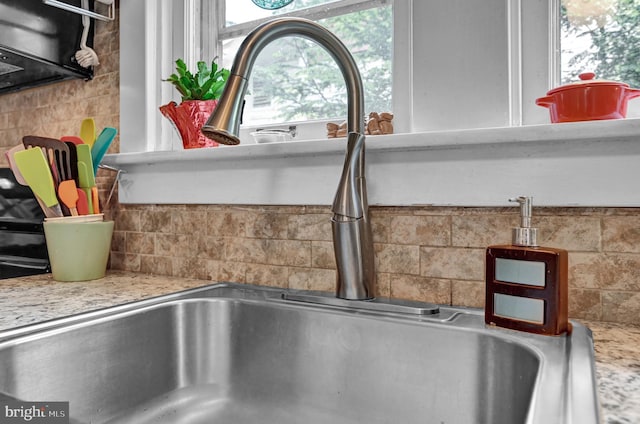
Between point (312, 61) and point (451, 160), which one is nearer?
point (451, 160)

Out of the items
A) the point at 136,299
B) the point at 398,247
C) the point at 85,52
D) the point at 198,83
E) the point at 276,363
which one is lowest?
the point at 276,363

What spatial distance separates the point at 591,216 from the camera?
75 centimetres

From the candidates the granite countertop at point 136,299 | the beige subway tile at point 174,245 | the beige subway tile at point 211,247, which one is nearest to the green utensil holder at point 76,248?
the granite countertop at point 136,299


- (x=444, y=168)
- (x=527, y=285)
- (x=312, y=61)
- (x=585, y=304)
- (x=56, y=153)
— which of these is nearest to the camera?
(x=527, y=285)

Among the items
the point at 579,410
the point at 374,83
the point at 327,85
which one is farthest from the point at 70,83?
the point at 579,410

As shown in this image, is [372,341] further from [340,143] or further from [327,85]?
[327,85]

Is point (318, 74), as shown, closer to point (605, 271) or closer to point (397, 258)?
point (397, 258)

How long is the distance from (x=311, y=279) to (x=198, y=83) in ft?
1.90

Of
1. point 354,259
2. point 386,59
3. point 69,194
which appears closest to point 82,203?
point 69,194

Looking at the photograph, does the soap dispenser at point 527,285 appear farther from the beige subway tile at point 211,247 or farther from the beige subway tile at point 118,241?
the beige subway tile at point 118,241

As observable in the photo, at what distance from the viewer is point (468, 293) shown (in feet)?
2.72

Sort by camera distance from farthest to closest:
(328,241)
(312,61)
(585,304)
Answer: (312,61) → (328,241) → (585,304)

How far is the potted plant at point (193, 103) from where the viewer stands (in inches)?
44.4

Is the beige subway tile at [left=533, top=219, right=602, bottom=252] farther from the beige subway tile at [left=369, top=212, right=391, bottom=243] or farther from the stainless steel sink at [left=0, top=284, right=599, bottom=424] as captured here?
the beige subway tile at [left=369, top=212, right=391, bottom=243]
